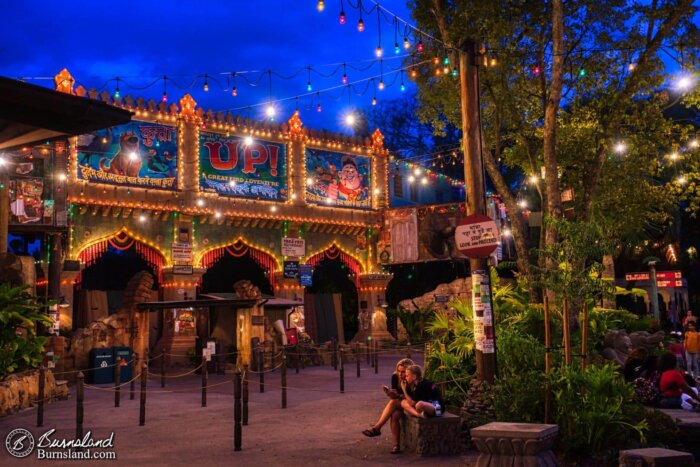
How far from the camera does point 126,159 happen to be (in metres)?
27.8

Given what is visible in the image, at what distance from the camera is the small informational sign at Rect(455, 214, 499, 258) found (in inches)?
396

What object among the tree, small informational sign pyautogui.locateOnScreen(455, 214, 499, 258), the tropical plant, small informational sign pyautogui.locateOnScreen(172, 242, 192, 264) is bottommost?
the tropical plant

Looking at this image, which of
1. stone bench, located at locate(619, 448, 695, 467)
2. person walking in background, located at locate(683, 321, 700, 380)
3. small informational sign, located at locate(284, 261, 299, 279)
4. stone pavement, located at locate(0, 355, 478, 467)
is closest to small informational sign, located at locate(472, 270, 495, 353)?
stone pavement, located at locate(0, 355, 478, 467)

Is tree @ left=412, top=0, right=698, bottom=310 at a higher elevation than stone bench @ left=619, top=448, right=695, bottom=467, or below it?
higher

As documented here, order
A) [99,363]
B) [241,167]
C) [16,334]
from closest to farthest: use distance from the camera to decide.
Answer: [16,334] < [99,363] < [241,167]

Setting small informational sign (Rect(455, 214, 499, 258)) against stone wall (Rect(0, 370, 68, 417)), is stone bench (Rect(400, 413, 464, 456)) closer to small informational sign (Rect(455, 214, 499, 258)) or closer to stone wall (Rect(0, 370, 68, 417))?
small informational sign (Rect(455, 214, 499, 258))

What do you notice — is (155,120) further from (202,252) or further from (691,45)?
(691,45)

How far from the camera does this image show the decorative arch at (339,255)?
34.4m

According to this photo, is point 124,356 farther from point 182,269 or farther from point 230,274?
point 230,274

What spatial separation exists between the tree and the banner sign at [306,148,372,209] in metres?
12.7

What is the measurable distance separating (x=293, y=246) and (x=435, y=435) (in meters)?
23.7

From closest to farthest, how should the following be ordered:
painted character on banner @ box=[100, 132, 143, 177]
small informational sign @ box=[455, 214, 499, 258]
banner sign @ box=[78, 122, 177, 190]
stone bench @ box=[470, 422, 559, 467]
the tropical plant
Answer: stone bench @ box=[470, 422, 559, 467]
small informational sign @ box=[455, 214, 499, 258]
the tropical plant
banner sign @ box=[78, 122, 177, 190]
painted character on banner @ box=[100, 132, 143, 177]

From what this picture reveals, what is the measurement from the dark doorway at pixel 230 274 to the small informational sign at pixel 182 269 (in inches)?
282

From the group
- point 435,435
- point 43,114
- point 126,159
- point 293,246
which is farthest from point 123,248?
point 43,114
